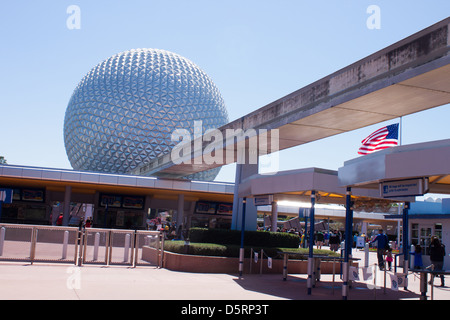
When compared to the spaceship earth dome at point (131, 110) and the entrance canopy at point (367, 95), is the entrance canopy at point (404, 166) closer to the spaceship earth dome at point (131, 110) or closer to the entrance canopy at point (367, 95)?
the entrance canopy at point (367, 95)

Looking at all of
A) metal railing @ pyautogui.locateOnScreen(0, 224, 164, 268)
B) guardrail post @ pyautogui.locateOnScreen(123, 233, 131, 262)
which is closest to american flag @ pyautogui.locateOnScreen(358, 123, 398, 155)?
metal railing @ pyautogui.locateOnScreen(0, 224, 164, 268)

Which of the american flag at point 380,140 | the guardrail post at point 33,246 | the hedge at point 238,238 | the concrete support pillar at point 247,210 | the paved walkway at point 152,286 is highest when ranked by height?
the american flag at point 380,140

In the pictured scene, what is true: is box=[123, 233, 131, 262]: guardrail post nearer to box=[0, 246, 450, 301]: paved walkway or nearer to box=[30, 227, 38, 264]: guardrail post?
box=[0, 246, 450, 301]: paved walkway

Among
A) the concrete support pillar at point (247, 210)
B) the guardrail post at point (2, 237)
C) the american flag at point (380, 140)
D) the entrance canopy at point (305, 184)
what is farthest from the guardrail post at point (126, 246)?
the american flag at point (380, 140)

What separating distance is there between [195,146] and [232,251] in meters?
10.3

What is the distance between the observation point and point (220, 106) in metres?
52.8

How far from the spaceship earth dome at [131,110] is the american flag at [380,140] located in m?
26.5

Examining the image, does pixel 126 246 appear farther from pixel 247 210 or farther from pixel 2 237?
pixel 247 210

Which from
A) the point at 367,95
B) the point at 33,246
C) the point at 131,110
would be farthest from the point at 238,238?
the point at 131,110

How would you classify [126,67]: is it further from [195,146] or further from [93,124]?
[195,146]

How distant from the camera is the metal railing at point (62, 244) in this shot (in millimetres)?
16594

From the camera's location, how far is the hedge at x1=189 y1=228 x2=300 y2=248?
20.2 meters
